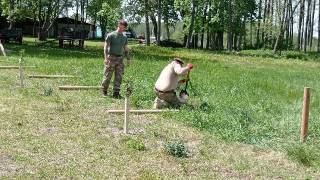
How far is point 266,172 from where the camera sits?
8.27m

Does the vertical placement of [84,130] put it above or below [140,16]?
below

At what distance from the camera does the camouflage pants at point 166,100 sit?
1344 centimetres

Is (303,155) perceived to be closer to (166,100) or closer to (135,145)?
(135,145)

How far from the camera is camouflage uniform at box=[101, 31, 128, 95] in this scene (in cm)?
1502

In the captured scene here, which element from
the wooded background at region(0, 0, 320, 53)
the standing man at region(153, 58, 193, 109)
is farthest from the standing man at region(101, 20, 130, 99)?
the wooded background at region(0, 0, 320, 53)

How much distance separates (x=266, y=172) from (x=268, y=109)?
6.12 m

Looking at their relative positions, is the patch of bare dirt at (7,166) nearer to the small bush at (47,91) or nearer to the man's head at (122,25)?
the small bush at (47,91)

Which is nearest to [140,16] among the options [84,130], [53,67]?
[53,67]

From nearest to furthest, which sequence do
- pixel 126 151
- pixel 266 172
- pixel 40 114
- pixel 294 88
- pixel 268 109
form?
pixel 266 172 < pixel 126 151 < pixel 40 114 < pixel 268 109 < pixel 294 88

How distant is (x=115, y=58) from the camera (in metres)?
15.2

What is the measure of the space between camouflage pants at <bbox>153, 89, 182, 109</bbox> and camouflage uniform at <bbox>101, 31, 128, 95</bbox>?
1910mm

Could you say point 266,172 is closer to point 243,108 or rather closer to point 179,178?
point 179,178

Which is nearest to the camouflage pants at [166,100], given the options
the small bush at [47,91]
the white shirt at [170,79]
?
the white shirt at [170,79]

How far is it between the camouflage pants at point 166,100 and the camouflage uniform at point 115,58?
1.91m
